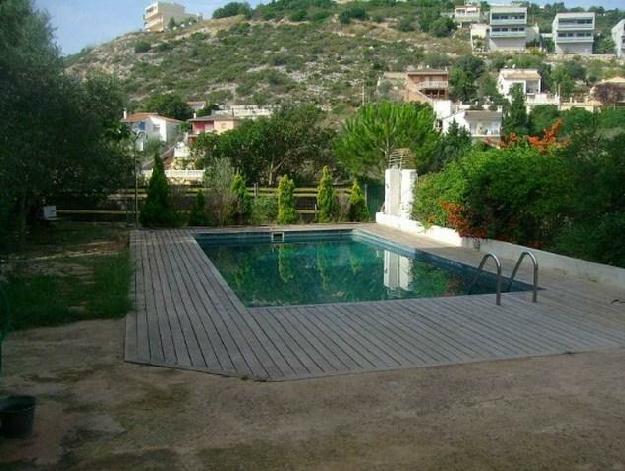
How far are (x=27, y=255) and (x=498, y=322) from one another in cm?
892

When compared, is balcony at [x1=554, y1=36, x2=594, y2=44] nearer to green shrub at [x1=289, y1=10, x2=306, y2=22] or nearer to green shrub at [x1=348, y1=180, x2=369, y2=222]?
green shrub at [x1=289, y1=10, x2=306, y2=22]

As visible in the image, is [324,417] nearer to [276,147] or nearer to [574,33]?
[276,147]

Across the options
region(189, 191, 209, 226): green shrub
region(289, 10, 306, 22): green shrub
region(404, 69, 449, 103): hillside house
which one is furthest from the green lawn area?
region(289, 10, 306, 22): green shrub

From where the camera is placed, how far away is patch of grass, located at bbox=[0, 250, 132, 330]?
272 inches

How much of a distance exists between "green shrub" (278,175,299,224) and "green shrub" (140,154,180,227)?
3047 mm

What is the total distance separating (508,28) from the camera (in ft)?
373

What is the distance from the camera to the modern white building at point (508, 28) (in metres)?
111

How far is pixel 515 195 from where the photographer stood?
38.7 ft

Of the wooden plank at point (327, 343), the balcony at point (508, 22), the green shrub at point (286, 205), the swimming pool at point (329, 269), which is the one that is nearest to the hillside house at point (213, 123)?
the green shrub at point (286, 205)

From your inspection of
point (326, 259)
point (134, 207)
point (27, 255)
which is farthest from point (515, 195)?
point (134, 207)

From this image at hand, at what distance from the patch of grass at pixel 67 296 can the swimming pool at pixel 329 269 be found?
6.63 feet

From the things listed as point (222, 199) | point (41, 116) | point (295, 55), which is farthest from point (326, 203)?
point (295, 55)

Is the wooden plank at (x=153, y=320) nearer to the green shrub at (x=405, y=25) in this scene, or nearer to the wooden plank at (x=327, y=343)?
the wooden plank at (x=327, y=343)

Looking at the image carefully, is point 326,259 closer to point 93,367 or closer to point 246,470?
point 93,367
